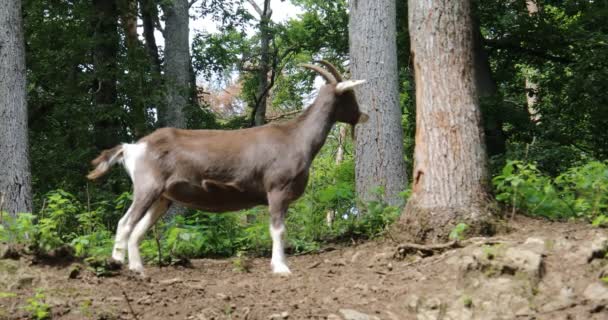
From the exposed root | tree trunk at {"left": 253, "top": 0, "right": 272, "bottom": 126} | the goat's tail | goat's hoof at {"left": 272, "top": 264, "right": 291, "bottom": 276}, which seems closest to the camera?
the exposed root

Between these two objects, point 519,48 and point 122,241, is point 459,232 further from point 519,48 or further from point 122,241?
point 519,48

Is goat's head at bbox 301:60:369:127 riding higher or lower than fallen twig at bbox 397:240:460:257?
higher

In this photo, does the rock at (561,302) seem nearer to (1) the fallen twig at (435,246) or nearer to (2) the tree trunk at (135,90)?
(1) the fallen twig at (435,246)

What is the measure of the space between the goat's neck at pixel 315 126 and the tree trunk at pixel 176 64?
9.76 meters

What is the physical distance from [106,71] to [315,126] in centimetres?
1059

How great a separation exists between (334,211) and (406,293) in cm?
393

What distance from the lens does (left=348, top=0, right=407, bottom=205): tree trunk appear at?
11.3m

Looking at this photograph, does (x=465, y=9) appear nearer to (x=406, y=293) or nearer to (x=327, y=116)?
(x=327, y=116)

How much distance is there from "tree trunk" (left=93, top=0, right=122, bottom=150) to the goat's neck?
997cm

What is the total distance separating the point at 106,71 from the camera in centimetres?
1730

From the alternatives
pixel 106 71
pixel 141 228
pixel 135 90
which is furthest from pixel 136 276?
pixel 106 71

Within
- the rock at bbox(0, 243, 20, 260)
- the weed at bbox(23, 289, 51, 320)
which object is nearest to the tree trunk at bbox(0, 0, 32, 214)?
the rock at bbox(0, 243, 20, 260)

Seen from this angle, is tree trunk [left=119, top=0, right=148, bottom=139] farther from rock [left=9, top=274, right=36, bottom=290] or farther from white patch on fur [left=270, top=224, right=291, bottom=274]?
rock [left=9, top=274, right=36, bottom=290]

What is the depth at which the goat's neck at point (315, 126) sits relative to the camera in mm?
7875
